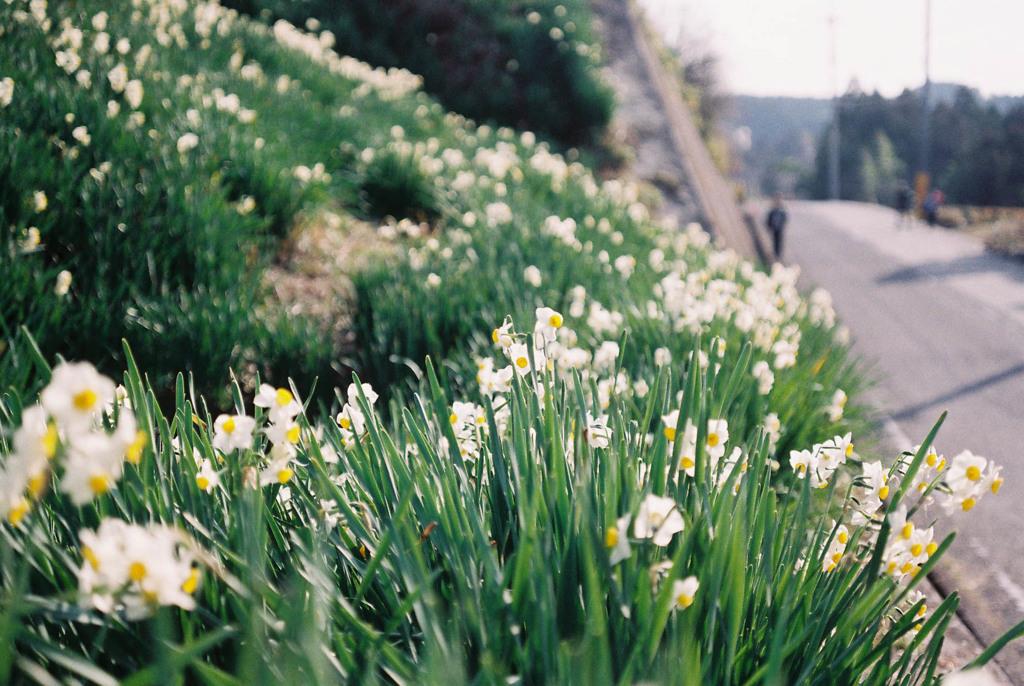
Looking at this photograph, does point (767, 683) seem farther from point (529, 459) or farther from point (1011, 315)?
point (1011, 315)

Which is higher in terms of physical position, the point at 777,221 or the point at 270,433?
the point at 777,221

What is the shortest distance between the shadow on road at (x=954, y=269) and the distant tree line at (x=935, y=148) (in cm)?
462

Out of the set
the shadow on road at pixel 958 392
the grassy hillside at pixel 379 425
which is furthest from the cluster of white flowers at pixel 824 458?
the shadow on road at pixel 958 392

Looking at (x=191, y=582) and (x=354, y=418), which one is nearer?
(x=191, y=582)

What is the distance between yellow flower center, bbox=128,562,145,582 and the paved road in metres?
2.64

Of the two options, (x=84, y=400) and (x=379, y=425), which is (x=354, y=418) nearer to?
(x=379, y=425)

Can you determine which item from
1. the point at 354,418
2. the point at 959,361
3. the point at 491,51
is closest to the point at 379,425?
the point at 354,418

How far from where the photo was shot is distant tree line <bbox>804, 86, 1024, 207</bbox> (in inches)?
851

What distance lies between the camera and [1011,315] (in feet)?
25.9

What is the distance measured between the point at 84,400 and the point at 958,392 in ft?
20.4

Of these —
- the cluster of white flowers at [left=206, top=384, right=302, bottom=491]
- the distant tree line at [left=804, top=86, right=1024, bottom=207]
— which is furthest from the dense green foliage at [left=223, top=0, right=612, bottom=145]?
the distant tree line at [left=804, top=86, right=1024, bottom=207]

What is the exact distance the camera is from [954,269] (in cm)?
1119

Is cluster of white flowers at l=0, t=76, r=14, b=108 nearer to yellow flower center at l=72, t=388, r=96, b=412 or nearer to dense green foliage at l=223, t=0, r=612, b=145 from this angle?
yellow flower center at l=72, t=388, r=96, b=412

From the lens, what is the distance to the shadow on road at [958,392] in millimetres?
4871
